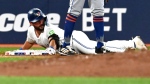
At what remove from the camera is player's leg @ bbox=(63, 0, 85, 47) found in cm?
1094

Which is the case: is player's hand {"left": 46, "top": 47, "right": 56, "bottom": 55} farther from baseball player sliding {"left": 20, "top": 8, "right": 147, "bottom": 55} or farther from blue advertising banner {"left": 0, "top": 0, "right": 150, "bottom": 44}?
blue advertising banner {"left": 0, "top": 0, "right": 150, "bottom": 44}

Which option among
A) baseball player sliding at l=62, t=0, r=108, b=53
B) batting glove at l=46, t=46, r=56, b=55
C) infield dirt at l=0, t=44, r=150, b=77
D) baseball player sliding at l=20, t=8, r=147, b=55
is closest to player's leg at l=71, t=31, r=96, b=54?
baseball player sliding at l=20, t=8, r=147, b=55

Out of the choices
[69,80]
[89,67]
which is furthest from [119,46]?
[69,80]

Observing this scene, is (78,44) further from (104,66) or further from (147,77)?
(147,77)

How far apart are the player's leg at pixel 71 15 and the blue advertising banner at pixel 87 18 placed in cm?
430

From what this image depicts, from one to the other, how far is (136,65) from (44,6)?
7257 millimetres

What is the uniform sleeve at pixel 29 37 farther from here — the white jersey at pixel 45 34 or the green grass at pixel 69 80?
the green grass at pixel 69 80

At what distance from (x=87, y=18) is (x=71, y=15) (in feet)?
14.5

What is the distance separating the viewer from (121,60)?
9000 millimetres

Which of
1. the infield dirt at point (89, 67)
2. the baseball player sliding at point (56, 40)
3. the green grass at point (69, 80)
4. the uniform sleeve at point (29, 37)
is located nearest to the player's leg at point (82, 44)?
the baseball player sliding at point (56, 40)

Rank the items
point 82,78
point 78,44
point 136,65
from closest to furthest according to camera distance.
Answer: point 82,78, point 136,65, point 78,44

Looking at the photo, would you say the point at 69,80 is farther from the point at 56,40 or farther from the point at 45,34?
the point at 45,34

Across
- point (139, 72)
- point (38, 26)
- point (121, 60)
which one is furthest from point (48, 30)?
point (139, 72)

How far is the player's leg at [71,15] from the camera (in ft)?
35.9
